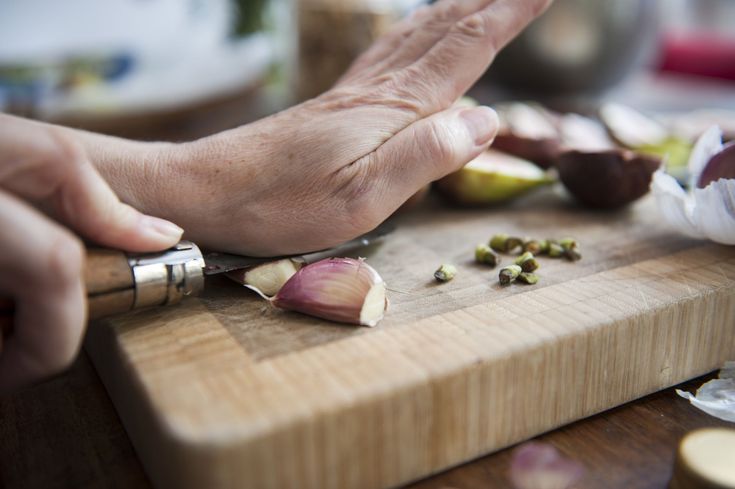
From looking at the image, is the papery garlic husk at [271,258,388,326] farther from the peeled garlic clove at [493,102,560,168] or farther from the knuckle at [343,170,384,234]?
the peeled garlic clove at [493,102,560,168]

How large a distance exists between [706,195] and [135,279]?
0.63 metres

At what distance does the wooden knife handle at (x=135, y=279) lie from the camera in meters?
0.58

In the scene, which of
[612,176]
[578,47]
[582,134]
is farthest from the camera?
[578,47]

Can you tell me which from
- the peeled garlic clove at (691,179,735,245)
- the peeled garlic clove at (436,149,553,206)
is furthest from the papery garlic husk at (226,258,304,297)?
the peeled garlic clove at (691,179,735,245)

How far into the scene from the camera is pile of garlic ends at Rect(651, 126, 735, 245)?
79 cm

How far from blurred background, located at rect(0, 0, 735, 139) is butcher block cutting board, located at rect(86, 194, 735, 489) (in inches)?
30.5

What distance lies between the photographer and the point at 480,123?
2.67 ft

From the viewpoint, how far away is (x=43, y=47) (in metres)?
3.30

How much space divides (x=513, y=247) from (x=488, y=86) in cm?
109

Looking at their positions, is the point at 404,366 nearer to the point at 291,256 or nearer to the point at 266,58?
the point at 291,256

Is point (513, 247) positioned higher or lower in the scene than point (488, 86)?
lower

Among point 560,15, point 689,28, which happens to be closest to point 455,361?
point 560,15

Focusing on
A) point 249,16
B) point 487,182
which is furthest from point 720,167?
point 249,16

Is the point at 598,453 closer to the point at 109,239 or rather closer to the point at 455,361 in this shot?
the point at 455,361
